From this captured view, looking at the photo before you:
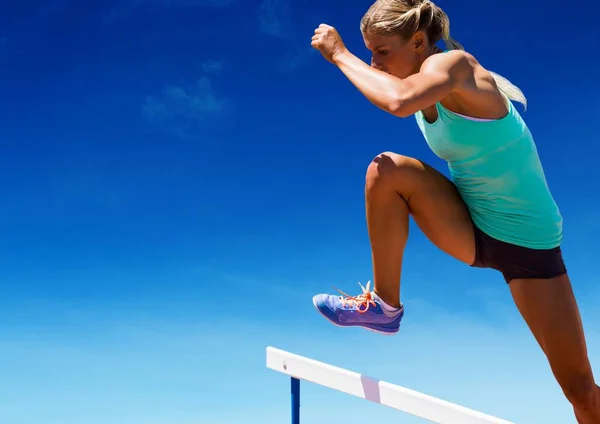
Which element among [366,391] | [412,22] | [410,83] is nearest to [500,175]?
[410,83]

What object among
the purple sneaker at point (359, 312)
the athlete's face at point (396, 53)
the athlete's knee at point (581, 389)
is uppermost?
the athlete's face at point (396, 53)

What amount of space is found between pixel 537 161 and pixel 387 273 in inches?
31.5

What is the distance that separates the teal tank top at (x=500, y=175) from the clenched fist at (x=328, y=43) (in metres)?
0.48

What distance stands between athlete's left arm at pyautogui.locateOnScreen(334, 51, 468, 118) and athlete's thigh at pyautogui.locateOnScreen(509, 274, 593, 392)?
Answer: 93cm

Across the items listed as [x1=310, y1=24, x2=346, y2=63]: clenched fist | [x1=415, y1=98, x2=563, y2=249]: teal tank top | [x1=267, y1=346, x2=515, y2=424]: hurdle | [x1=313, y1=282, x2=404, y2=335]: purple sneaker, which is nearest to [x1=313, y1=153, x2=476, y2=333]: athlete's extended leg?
[x1=313, y1=282, x2=404, y2=335]: purple sneaker

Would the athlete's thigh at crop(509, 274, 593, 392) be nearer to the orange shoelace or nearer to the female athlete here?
the female athlete

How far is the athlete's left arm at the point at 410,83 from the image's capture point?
2.61 metres

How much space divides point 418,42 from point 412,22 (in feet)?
0.31

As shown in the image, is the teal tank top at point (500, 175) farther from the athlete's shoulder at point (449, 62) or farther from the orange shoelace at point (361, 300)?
the orange shoelace at point (361, 300)

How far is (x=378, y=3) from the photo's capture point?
2.98 meters

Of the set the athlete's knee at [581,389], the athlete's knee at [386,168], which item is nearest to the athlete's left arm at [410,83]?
the athlete's knee at [386,168]

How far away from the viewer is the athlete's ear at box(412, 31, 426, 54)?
296 cm

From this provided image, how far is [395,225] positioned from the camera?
9.98ft

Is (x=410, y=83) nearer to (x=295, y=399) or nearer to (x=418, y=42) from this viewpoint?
(x=418, y=42)
